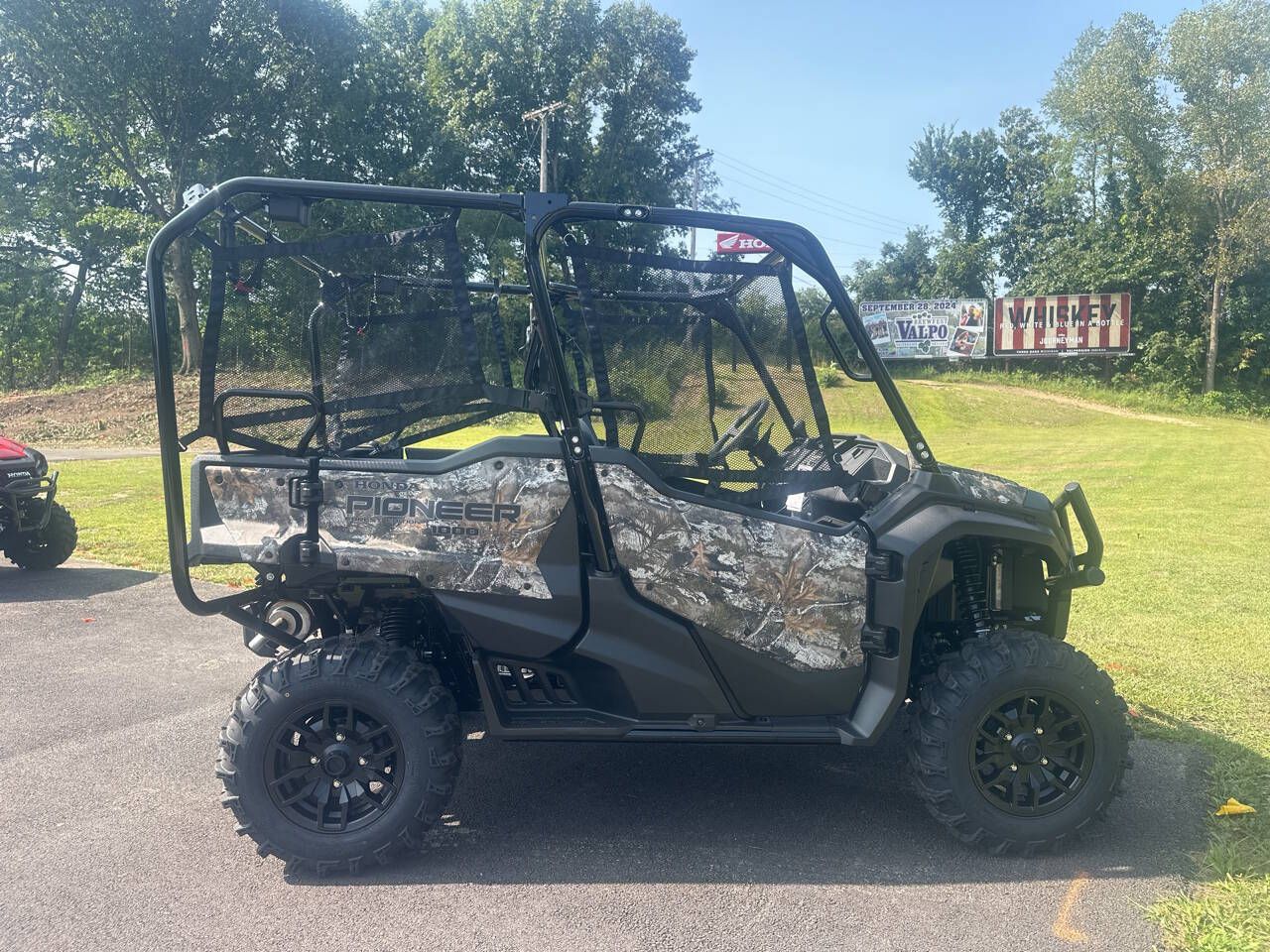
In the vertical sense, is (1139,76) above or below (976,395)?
above

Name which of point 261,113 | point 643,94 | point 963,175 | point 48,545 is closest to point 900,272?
point 963,175

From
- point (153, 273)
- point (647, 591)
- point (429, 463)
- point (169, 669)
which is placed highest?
point (153, 273)

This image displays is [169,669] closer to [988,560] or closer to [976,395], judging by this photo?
[988,560]

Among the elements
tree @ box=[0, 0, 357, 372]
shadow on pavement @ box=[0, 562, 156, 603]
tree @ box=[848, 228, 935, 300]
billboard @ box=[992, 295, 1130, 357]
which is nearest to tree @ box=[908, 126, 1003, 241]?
tree @ box=[848, 228, 935, 300]

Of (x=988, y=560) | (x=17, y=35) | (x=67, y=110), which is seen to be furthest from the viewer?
(x=67, y=110)

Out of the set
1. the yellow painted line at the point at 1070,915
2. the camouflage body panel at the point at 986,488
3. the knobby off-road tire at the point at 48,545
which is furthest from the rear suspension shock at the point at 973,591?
the knobby off-road tire at the point at 48,545

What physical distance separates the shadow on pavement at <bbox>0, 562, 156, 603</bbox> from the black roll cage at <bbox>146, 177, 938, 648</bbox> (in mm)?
4792

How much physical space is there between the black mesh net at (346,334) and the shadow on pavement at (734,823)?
1525mm

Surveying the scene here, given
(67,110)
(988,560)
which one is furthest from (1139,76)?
(988,560)

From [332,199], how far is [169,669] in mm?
3452

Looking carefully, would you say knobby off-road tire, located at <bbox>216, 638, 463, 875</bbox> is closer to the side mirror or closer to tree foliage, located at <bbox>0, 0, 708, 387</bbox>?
the side mirror

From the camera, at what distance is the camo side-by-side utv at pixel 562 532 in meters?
3.39

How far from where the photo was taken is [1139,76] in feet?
138

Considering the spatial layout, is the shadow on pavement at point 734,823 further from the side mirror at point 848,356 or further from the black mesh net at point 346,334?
the side mirror at point 848,356
